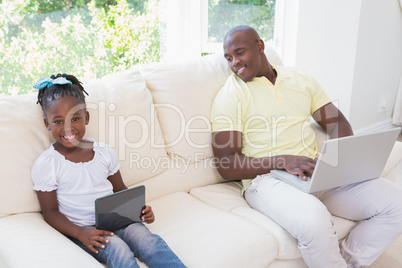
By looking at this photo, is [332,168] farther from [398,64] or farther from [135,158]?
[398,64]

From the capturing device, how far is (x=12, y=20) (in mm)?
2031

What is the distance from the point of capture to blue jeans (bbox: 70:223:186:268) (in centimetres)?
121

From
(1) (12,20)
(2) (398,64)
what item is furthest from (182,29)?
(2) (398,64)

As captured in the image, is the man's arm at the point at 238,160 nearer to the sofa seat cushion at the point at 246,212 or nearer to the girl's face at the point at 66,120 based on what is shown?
the sofa seat cushion at the point at 246,212

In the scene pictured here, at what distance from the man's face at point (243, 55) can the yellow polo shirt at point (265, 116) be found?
0.05m

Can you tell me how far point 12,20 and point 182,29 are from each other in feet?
3.70

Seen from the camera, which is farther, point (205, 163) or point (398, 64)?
point (398, 64)

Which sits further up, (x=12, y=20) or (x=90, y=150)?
(x=12, y=20)

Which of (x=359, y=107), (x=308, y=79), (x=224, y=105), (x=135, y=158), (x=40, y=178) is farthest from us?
(x=359, y=107)

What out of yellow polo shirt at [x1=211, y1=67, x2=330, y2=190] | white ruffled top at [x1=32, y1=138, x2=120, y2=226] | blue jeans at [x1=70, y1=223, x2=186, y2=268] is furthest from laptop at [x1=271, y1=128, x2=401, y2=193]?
white ruffled top at [x1=32, y1=138, x2=120, y2=226]

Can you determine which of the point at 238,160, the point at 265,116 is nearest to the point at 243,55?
the point at 265,116

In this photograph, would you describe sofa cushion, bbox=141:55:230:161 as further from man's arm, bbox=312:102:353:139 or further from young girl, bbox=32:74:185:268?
man's arm, bbox=312:102:353:139

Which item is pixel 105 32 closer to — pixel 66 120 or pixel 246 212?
pixel 66 120

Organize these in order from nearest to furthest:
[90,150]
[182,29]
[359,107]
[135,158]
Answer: [90,150], [135,158], [182,29], [359,107]
